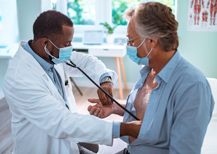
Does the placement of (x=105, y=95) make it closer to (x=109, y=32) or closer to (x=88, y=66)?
(x=88, y=66)

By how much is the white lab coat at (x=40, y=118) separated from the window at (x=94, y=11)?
301cm

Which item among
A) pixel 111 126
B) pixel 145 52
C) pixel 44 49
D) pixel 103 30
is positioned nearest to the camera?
pixel 111 126

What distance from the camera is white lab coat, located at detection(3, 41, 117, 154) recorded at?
1014mm

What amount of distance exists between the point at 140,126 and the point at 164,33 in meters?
0.43

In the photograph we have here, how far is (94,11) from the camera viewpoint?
4172 millimetres

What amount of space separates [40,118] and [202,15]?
306cm

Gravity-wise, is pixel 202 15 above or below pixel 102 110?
above

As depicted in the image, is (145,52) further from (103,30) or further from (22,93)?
(103,30)

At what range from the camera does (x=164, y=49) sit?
1.07m

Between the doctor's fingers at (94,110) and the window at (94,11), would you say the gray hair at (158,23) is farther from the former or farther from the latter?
the window at (94,11)

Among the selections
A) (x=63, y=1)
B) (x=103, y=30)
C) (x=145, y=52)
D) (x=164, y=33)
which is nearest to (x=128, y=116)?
(x=145, y=52)

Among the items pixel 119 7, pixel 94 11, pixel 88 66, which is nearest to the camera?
pixel 88 66

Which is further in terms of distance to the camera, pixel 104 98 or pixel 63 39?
pixel 104 98

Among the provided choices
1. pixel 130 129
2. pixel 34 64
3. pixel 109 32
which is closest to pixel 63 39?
pixel 34 64
